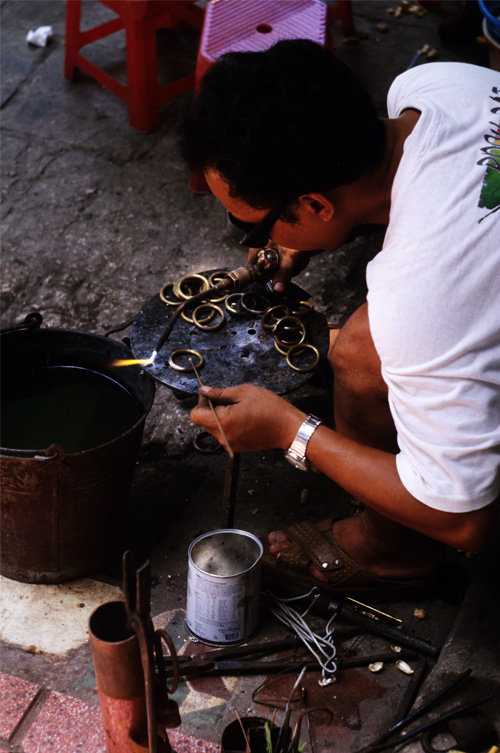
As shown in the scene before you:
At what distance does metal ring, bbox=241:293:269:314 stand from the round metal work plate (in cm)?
2

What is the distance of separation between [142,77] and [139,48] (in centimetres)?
17

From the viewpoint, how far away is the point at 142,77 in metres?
4.29

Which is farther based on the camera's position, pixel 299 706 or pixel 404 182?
pixel 299 706

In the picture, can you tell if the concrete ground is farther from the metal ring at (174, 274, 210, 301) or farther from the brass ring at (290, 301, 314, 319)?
the metal ring at (174, 274, 210, 301)

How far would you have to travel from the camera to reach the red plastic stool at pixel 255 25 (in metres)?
3.66

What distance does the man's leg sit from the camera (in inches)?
90.0

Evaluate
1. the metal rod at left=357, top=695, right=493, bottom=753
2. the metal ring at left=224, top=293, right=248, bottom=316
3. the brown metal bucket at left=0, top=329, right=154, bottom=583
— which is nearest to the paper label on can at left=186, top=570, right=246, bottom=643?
the brown metal bucket at left=0, top=329, right=154, bottom=583

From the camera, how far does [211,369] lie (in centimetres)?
244

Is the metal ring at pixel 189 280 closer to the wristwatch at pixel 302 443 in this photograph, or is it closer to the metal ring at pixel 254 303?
the metal ring at pixel 254 303

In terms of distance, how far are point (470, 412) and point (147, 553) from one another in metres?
1.41

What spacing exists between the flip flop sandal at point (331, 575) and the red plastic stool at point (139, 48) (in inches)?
116

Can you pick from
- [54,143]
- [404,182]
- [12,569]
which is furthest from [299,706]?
[54,143]

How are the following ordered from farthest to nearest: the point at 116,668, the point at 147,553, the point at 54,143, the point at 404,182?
1. the point at 54,143
2. the point at 147,553
3. the point at 404,182
4. the point at 116,668

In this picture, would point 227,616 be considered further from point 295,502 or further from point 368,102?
point 368,102
